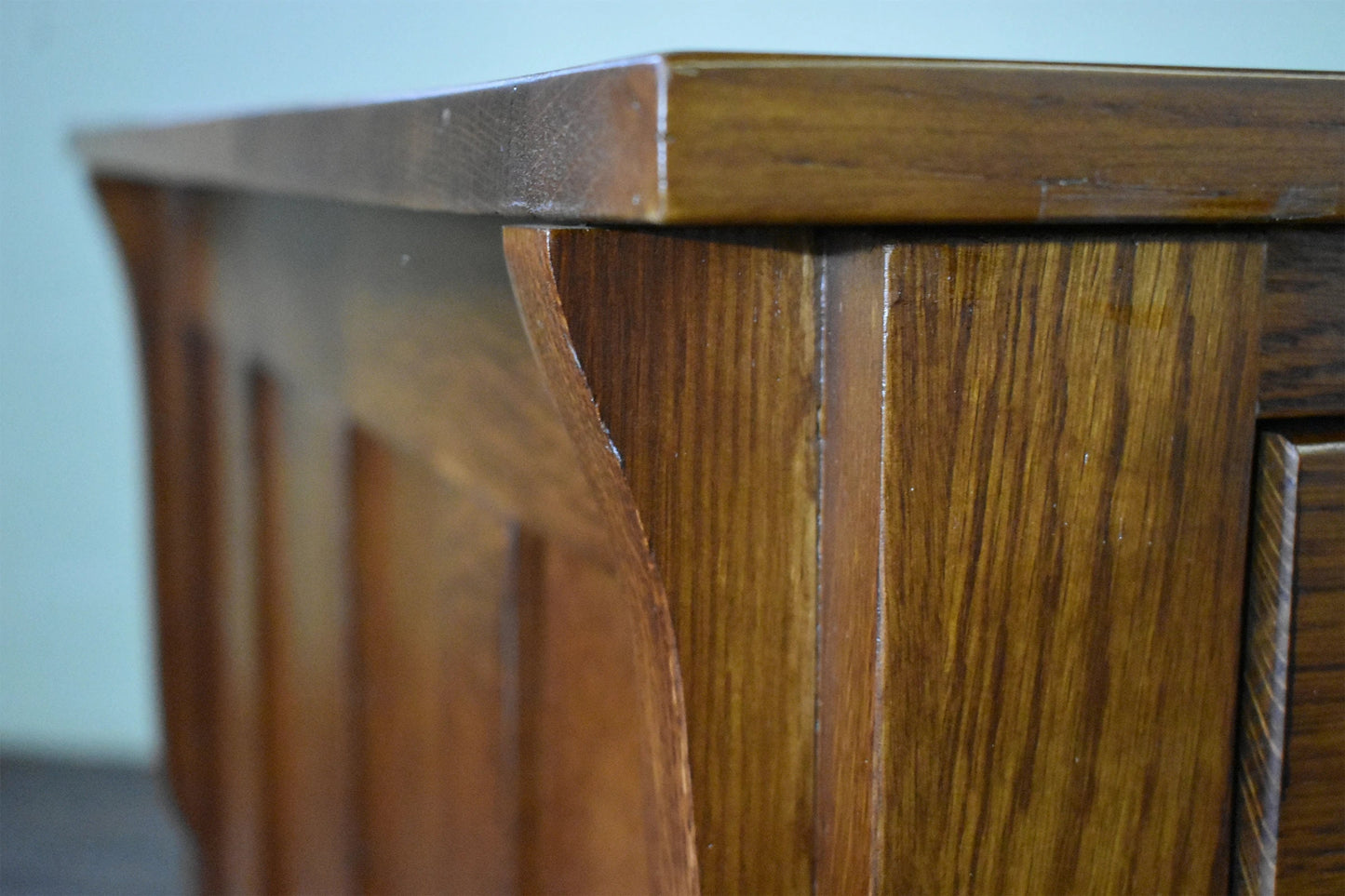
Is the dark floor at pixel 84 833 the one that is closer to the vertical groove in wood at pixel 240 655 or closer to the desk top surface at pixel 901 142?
the vertical groove in wood at pixel 240 655

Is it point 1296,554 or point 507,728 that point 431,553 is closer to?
point 507,728

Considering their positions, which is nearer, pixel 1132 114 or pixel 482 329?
pixel 1132 114

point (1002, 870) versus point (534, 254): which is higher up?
point (534, 254)

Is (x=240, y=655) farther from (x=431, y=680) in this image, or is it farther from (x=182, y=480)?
(x=431, y=680)

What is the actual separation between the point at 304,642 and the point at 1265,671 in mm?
473

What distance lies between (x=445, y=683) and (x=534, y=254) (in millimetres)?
263

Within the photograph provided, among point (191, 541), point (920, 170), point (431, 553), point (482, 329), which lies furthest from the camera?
point (191, 541)

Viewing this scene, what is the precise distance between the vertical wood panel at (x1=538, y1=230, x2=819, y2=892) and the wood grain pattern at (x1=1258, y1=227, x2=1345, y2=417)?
0.09 metres

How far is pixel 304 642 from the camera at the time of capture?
2.03 feet

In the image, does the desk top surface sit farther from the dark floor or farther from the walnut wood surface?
the dark floor

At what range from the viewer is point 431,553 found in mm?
456

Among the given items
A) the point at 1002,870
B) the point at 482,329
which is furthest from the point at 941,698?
the point at 482,329

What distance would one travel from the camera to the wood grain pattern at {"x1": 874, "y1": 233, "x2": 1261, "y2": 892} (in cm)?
23

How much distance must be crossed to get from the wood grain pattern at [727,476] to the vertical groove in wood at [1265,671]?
0.30ft
